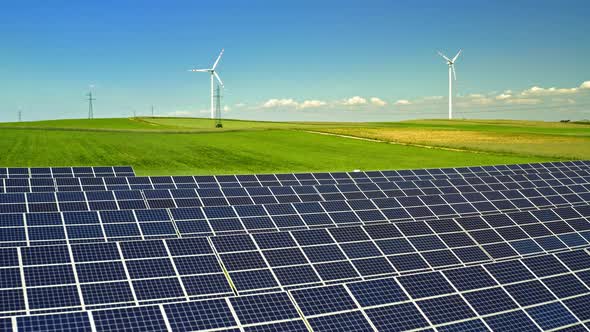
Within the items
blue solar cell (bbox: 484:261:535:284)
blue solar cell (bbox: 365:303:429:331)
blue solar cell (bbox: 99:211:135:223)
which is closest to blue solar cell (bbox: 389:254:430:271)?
blue solar cell (bbox: 484:261:535:284)

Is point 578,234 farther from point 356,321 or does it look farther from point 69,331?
point 69,331

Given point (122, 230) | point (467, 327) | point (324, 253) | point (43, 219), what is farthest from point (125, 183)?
point (467, 327)

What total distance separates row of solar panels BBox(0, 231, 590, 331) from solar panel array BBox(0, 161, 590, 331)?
0.04 meters

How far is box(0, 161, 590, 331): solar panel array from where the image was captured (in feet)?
41.3

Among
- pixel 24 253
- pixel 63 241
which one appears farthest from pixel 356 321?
pixel 63 241

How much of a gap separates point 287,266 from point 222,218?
797 centimetres

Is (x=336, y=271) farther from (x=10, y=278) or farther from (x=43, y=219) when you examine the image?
(x=43, y=219)

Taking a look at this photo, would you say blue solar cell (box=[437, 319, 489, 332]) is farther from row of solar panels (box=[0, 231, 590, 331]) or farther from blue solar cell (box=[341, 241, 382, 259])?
blue solar cell (box=[341, 241, 382, 259])

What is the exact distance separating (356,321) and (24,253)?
10276mm

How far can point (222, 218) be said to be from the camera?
25344 mm

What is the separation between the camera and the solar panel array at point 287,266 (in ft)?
41.3

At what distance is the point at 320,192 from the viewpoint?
1389 inches

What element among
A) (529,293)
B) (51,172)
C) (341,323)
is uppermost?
(51,172)

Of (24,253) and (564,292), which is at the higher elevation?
(24,253)
